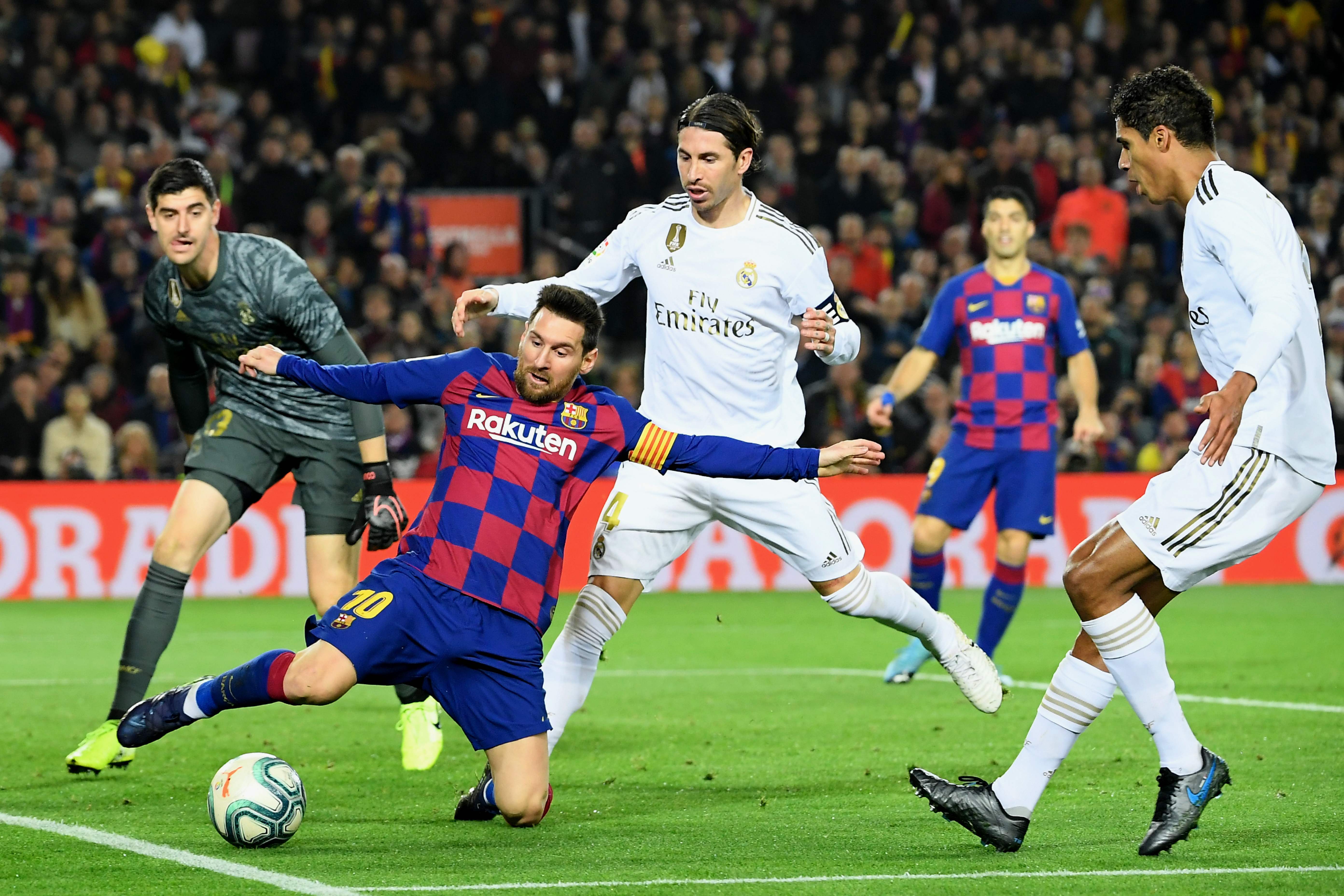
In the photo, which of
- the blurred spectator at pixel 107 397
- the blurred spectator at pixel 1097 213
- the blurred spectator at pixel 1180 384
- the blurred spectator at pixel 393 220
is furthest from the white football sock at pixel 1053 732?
the blurred spectator at pixel 1097 213

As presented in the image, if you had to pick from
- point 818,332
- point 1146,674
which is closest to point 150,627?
point 818,332

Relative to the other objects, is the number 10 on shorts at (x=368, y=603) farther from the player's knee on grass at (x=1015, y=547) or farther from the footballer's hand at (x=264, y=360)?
the player's knee on grass at (x=1015, y=547)

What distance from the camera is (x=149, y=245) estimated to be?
55.3 ft

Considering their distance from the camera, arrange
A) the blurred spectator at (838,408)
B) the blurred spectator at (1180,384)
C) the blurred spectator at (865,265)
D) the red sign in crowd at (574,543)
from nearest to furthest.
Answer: the red sign in crowd at (574,543) → the blurred spectator at (838,408) → the blurred spectator at (1180,384) → the blurred spectator at (865,265)

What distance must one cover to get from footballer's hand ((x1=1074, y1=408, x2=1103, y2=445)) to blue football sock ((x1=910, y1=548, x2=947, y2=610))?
0.99 meters

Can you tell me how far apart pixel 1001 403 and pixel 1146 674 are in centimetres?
459

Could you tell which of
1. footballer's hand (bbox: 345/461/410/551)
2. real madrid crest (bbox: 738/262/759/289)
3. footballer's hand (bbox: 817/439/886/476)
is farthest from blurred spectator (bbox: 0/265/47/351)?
footballer's hand (bbox: 817/439/886/476)

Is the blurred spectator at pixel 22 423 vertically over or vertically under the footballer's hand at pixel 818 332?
under

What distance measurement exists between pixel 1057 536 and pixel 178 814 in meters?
10.8

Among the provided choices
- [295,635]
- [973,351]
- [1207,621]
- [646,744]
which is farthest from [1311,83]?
[646,744]

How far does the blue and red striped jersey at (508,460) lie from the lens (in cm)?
559

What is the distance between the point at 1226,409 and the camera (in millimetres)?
4664

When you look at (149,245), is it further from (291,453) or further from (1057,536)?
(291,453)

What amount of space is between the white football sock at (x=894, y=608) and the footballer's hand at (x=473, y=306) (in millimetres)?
1687
